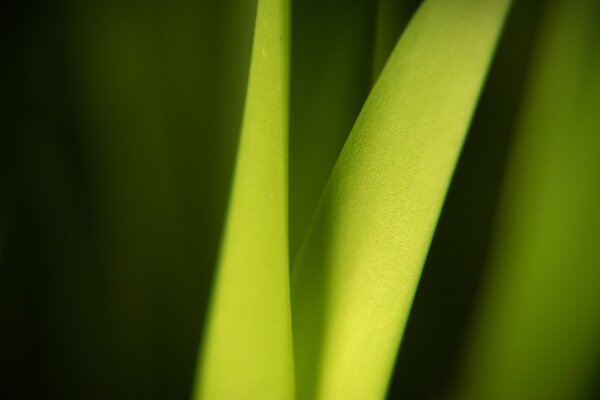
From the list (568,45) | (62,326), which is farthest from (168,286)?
(568,45)

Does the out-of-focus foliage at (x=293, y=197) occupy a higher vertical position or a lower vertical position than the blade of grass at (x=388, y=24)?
lower

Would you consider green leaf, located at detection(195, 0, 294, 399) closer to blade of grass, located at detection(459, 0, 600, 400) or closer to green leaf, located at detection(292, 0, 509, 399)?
green leaf, located at detection(292, 0, 509, 399)

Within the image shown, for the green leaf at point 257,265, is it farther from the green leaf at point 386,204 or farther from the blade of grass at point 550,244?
the blade of grass at point 550,244

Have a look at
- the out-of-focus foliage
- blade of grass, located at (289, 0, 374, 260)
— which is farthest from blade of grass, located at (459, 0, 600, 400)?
blade of grass, located at (289, 0, 374, 260)

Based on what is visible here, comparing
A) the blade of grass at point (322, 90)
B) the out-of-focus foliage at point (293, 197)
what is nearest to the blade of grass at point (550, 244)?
the out-of-focus foliage at point (293, 197)
